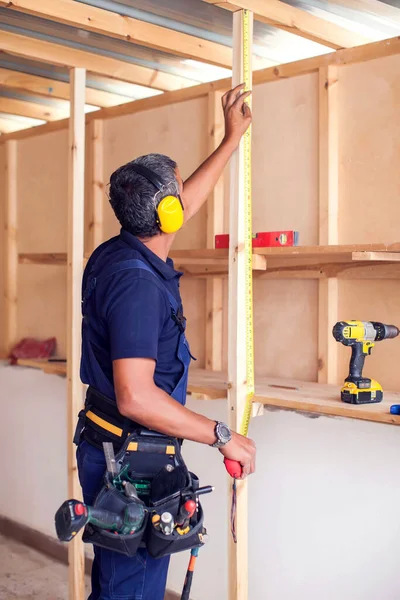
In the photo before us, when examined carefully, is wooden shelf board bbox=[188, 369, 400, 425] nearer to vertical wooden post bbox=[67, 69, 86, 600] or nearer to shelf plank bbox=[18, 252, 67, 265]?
vertical wooden post bbox=[67, 69, 86, 600]

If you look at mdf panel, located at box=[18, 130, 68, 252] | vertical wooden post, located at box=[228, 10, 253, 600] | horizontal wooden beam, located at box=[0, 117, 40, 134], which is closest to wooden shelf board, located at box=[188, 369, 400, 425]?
vertical wooden post, located at box=[228, 10, 253, 600]

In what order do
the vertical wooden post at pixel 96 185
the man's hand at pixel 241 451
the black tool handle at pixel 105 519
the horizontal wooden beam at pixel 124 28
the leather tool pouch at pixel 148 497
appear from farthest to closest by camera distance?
1. the vertical wooden post at pixel 96 185
2. the horizontal wooden beam at pixel 124 28
3. the man's hand at pixel 241 451
4. the leather tool pouch at pixel 148 497
5. the black tool handle at pixel 105 519

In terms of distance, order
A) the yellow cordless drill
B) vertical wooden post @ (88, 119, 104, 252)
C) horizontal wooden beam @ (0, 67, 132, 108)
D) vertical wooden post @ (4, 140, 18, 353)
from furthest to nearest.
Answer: vertical wooden post @ (4, 140, 18, 353) → vertical wooden post @ (88, 119, 104, 252) → horizontal wooden beam @ (0, 67, 132, 108) → the yellow cordless drill

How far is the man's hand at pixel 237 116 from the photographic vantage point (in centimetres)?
272

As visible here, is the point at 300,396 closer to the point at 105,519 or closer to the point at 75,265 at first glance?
the point at 105,519

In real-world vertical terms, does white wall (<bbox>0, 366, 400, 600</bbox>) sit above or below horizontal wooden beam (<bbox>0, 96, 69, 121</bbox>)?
below

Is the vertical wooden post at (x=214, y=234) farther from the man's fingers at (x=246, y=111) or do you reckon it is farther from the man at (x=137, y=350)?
the man at (x=137, y=350)

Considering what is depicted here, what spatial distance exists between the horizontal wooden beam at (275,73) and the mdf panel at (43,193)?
208mm

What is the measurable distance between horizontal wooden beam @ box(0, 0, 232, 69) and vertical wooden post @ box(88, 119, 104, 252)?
1.12 meters

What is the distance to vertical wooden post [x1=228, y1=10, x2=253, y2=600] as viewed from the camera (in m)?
2.77

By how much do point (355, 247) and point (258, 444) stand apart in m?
1.14

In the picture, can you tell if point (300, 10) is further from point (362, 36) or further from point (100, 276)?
point (100, 276)

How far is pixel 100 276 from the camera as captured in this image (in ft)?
7.31

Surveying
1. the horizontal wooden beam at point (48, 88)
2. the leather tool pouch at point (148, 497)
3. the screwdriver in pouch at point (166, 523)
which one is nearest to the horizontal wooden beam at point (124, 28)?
the horizontal wooden beam at point (48, 88)
